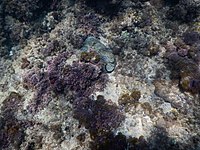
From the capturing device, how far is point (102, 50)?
8445 millimetres

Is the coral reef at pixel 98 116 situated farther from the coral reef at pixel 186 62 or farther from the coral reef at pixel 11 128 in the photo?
the coral reef at pixel 186 62

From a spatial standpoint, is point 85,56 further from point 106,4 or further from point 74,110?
point 106,4

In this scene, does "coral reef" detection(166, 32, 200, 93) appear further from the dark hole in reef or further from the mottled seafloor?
the dark hole in reef

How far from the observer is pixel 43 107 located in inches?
315

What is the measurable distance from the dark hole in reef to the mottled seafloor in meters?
0.03

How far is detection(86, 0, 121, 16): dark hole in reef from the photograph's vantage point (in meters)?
9.29

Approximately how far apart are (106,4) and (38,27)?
2.61m

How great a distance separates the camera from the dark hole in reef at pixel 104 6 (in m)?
9.29

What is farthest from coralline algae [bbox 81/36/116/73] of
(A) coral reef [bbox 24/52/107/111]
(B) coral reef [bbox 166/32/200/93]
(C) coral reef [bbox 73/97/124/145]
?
(B) coral reef [bbox 166/32/200/93]

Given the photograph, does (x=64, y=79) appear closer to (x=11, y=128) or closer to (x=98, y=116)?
(x=98, y=116)

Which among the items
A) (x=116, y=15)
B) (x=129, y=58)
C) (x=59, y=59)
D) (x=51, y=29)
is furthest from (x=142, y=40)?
(x=51, y=29)

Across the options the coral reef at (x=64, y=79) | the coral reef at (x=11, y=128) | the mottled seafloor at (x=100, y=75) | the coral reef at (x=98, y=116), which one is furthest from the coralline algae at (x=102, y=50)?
the coral reef at (x=11, y=128)

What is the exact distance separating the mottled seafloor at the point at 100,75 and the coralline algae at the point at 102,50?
0.11 feet

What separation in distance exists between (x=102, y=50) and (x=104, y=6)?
184cm
